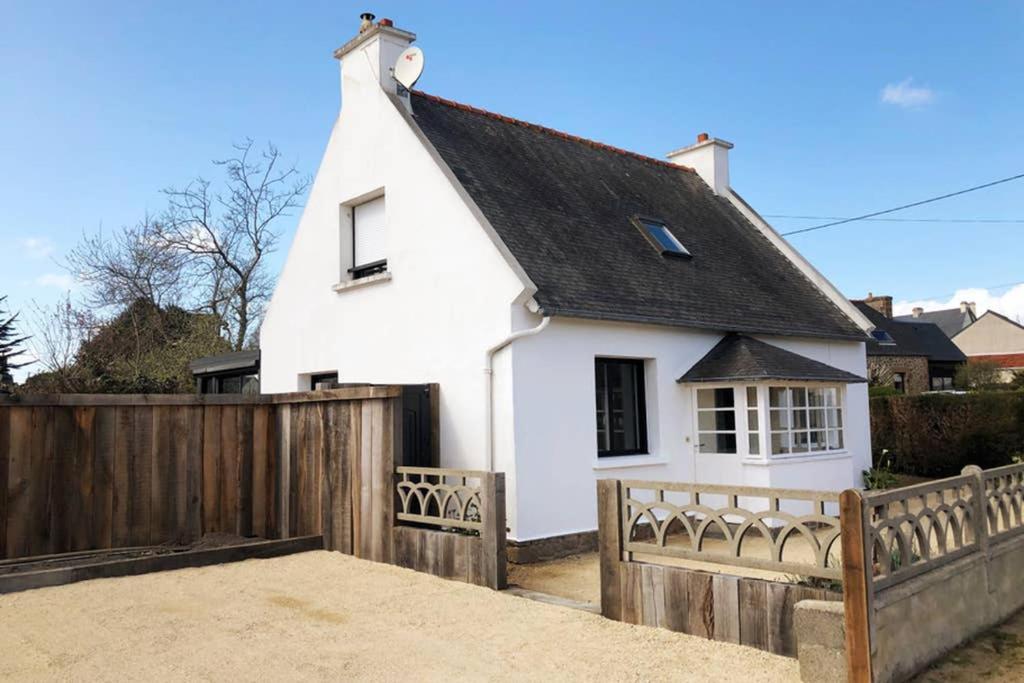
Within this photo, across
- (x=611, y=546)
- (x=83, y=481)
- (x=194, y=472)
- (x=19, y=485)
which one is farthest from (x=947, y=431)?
(x=19, y=485)

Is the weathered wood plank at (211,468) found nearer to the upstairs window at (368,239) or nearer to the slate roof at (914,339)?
the upstairs window at (368,239)

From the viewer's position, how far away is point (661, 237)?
12594 mm

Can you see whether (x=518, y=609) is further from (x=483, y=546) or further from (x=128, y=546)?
(x=128, y=546)

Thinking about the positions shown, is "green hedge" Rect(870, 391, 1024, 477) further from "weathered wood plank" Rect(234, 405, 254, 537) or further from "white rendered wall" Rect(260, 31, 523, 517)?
"weathered wood plank" Rect(234, 405, 254, 537)

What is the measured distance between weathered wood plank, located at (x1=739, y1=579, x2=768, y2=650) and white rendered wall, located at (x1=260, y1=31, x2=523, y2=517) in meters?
4.06

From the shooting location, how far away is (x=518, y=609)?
6.30 m

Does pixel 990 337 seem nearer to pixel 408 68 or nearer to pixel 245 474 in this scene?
pixel 408 68

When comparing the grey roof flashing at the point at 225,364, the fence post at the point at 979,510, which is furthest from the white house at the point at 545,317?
the fence post at the point at 979,510

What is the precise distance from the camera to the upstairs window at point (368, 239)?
455 inches

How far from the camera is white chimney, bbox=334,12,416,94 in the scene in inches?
444

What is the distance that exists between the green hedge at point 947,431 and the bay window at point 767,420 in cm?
483

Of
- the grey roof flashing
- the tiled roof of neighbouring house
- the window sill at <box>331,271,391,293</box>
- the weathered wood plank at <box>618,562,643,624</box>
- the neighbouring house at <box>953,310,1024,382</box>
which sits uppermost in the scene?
the neighbouring house at <box>953,310,1024,382</box>

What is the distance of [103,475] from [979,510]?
869cm

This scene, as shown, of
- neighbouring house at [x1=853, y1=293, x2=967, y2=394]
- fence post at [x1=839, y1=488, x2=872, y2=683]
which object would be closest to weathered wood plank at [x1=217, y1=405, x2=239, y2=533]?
fence post at [x1=839, y1=488, x2=872, y2=683]
